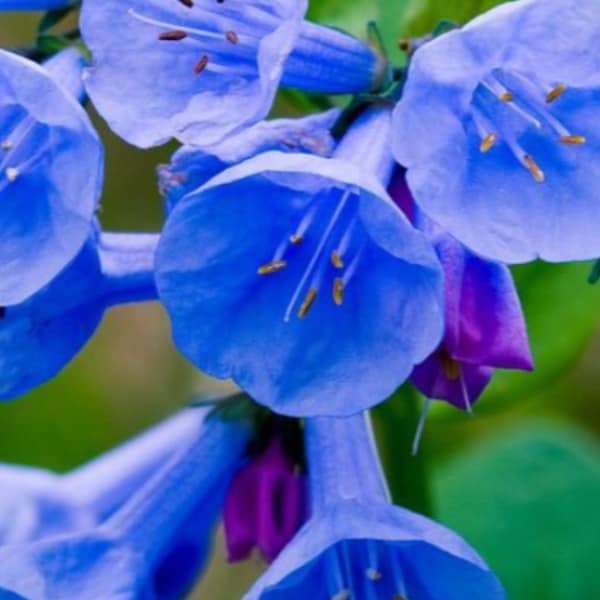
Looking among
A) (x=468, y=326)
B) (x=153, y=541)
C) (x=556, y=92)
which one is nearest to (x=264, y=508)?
(x=153, y=541)

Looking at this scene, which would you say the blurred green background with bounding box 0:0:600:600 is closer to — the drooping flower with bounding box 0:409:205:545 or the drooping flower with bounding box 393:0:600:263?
the drooping flower with bounding box 0:409:205:545

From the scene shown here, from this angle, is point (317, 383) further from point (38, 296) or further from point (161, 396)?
point (161, 396)

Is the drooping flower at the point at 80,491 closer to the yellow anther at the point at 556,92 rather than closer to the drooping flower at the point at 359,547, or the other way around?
the drooping flower at the point at 359,547

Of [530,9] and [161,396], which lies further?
[161,396]

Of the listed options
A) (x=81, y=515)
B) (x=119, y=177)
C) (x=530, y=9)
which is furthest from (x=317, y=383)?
(x=119, y=177)

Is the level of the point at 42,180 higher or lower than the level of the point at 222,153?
lower

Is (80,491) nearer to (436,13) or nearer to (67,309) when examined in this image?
(67,309)

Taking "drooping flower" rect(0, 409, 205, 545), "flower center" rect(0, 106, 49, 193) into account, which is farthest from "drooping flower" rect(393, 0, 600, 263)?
"drooping flower" rect(0, 409, 205, 545)
